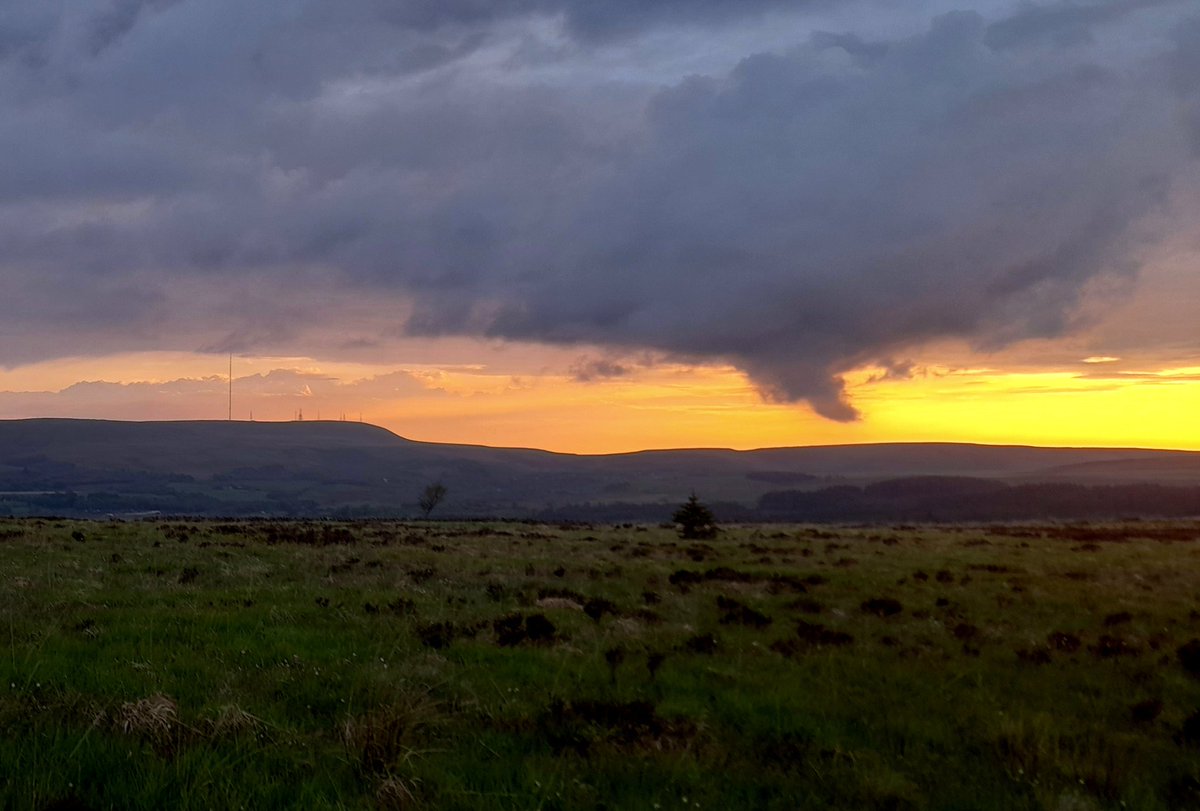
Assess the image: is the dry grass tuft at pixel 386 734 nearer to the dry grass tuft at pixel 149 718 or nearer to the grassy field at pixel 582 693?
the grassy field at pixel 582 693

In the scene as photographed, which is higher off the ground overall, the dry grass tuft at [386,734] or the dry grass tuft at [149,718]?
the dry grass tuft at [149,718]

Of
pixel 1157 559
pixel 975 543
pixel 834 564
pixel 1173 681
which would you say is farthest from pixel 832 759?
pixel 975 543

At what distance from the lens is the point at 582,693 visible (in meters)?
10.2

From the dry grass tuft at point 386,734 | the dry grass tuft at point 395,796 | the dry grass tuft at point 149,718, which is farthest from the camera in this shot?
the dry grass tuft at point 149,718

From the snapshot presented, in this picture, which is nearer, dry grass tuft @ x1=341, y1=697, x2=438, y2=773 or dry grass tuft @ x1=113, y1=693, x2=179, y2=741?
dry grass tuft @ x1=341, y1=697, x2=438, y2=773

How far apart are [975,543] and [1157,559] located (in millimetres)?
9247

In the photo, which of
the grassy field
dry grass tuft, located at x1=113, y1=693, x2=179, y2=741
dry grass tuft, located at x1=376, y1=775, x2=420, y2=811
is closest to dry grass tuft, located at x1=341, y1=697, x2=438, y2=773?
the grassy field

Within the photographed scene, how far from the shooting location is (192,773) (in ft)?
22.3

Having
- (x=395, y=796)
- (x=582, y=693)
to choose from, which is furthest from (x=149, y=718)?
(x=582, y=693)

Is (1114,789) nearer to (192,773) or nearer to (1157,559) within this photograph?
(192,773)

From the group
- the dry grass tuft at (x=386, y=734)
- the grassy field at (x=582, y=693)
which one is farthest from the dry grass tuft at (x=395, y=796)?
the dry grass tuft at (x=386, y=734)

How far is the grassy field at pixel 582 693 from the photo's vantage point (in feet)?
23.2

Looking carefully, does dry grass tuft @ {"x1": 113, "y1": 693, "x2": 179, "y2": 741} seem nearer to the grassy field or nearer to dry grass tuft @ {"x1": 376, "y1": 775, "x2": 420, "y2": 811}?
the grassy field

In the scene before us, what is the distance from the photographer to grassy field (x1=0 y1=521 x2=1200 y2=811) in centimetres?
706
